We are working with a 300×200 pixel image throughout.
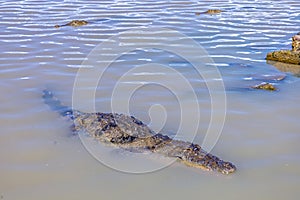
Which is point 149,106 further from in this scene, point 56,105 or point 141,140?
point 141,140

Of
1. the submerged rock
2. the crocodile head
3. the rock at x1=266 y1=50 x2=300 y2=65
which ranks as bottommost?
the crocodile head

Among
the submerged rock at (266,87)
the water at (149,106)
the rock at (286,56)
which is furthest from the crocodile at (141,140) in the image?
the rock at (286,56)

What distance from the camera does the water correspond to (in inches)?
160

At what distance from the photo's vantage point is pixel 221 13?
11.0 m

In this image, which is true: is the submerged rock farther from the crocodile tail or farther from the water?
the crocodile tail

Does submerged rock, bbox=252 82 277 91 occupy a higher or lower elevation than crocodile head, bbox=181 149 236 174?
higher

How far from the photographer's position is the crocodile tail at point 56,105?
542cm

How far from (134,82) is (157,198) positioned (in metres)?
2.91

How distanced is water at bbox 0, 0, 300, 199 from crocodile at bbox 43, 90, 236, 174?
4.7 inches

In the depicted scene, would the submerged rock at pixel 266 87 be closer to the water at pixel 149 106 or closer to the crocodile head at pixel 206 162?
the water at pixel 149 106

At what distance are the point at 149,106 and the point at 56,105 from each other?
1150 millimetres

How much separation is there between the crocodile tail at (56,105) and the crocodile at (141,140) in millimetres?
385

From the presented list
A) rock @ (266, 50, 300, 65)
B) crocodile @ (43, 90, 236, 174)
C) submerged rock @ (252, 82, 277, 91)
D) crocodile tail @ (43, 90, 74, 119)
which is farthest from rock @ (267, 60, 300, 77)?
crocodile tail @ (43, 90, 74, 119)

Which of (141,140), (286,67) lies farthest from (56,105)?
(286,67)
